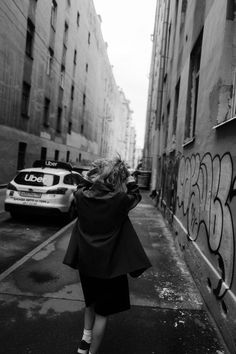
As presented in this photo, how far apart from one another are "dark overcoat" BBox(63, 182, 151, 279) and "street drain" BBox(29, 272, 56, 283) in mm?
2400

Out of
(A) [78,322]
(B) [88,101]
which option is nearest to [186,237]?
(A) [78,322]

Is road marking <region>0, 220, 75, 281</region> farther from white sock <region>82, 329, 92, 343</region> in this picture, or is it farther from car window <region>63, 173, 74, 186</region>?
white sock <region>82, 329, 92, 343</region>

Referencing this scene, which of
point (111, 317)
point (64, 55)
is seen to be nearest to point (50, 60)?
point (64, 55)

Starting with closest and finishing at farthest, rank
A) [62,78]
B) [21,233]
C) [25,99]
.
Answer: [21,233] < [25,99] < [62,78]

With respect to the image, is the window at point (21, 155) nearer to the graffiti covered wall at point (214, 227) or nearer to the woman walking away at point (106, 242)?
the graffiti covered wall at point (214, 227)

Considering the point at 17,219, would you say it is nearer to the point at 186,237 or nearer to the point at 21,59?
the point at 186,237

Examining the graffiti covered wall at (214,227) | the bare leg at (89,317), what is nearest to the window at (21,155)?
the graffiti covered wall at (214,227)

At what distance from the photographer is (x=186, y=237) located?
6.13 meters

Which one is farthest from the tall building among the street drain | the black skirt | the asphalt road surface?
the asphalt road surface

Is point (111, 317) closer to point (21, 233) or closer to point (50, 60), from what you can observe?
point (21, 233)

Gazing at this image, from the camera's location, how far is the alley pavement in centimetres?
313

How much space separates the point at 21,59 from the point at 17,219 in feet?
36.5

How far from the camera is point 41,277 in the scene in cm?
496

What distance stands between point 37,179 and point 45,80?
1406 centimetres
